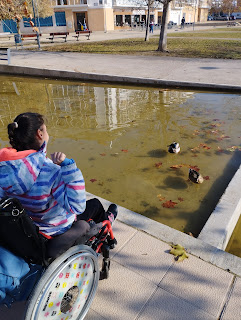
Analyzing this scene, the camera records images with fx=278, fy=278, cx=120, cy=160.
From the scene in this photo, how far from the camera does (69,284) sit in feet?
6.34

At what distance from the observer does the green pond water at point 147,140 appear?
395 centimetres

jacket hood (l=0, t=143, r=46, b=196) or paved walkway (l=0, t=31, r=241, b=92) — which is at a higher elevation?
jacket hood (l=0, t=143, r=46, b=196)

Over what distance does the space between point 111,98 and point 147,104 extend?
4.40ft

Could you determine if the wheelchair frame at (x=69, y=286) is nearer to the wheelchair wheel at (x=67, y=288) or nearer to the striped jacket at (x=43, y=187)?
the wheelchair wheel at (x=67, y=288)

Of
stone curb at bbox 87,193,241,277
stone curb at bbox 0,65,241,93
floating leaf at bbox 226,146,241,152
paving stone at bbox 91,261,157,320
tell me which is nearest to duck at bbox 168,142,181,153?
floating leaf at bbox 226,146,241,152

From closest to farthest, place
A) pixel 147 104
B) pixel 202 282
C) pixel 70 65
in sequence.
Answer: pixel 202 282
pixel 147 104
pixel 70 65

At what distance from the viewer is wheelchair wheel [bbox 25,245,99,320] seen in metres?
1.67

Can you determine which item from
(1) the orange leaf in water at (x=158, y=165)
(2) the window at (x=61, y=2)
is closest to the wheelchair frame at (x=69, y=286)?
(1) the orange leaf in water at (x=158, y=165)

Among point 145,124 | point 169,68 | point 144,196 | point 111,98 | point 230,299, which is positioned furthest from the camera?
point 169,68

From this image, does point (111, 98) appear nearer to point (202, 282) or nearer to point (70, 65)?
point (70, 65)

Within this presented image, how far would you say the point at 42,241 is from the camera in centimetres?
173

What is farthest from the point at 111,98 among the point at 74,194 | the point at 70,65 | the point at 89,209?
the point at 74,194

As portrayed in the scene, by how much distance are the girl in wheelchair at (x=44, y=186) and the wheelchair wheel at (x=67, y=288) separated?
2 centimetres

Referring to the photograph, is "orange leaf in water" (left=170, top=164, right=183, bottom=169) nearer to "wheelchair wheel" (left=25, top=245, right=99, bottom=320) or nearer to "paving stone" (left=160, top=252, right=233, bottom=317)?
"paving stone" (left=160, top=252, right=233, bottom=317)
